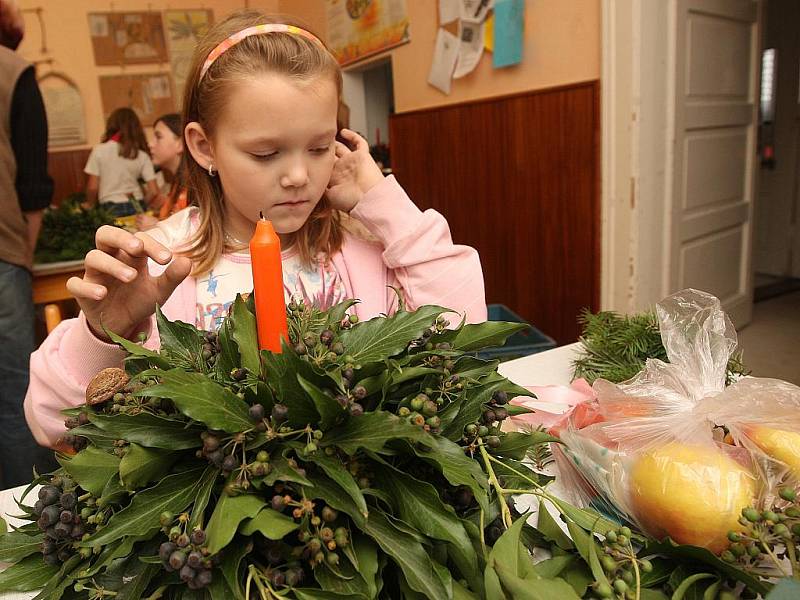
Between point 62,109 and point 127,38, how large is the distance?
0.83m

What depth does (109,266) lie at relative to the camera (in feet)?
2.15

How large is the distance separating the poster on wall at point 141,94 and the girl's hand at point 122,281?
212 inches

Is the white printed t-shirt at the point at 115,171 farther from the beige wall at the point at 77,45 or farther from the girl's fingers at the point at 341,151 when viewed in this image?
the girl's fingers at the point at 341,151

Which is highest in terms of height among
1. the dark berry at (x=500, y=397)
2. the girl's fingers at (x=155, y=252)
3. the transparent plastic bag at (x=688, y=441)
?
the girl's fingers at (x=155, y=252)

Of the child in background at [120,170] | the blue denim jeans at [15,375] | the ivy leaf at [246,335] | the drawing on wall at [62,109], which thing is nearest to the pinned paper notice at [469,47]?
the child in background at [120,170]

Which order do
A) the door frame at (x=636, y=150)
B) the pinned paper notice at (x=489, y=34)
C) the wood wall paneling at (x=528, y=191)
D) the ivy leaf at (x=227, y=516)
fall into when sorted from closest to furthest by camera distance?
the ivy leaf at (x=227, y=516)
the door frame at (x=636, y=150)
the wood wall paneling at (x=528, y=191)
the pinned paper notice at (x=489, y=34)

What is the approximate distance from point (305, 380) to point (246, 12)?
2.54ft

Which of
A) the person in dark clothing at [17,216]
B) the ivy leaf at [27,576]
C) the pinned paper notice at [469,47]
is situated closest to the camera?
the ivy leaf at [27,576]

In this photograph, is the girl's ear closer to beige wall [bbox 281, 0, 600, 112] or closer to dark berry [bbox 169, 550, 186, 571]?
dark berry [bbox 169, 550, 186, 571]

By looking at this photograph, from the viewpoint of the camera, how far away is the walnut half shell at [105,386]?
0.52m

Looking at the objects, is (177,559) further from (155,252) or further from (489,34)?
(489,34)

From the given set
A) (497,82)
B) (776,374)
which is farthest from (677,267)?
(497,82)

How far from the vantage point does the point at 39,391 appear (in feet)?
2.75

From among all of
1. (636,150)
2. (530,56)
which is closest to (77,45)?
(530,56)
